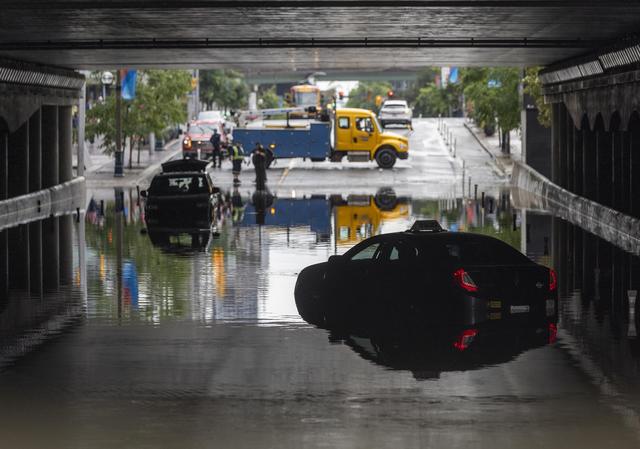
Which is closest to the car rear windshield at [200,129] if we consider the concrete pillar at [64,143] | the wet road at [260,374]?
the concrete pillar at [64,143]

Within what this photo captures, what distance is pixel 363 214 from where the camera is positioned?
43.0 metres

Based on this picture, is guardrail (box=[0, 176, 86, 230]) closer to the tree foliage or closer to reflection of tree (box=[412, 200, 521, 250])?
reflection of tree (box=[412, 200, 521, 250])

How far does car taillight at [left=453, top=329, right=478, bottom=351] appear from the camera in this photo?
17.2 metres

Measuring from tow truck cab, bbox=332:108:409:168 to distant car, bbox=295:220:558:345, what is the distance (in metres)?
50.3

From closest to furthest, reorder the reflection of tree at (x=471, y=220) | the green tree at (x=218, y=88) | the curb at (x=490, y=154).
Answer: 1. the reflection of tree at (x=471, y=220)
2. the curb at (x=490, y=154)
3. the green tree at (x=218, y=88)

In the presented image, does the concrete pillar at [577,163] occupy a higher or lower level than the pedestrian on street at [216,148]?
lower

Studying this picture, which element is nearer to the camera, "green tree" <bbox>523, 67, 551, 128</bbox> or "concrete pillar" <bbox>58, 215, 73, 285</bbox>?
"concrete pillar" <bbox>58, 215, 73, 285</bbox>

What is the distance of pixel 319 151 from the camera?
70562mm

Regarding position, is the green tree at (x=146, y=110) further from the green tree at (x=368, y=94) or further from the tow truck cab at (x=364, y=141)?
the green tree at (x=368, y=94)

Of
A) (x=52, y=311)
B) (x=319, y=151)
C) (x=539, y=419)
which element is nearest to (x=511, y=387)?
(x=539, y=419)

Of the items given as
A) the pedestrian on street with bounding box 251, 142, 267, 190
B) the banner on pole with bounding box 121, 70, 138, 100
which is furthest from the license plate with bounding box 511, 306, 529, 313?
the banner on pole with bounding box 121, 70, 138, 100

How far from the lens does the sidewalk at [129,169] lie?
63.3 meters

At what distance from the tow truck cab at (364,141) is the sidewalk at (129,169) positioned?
938 centimetres

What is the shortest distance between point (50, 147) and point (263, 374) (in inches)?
1482
